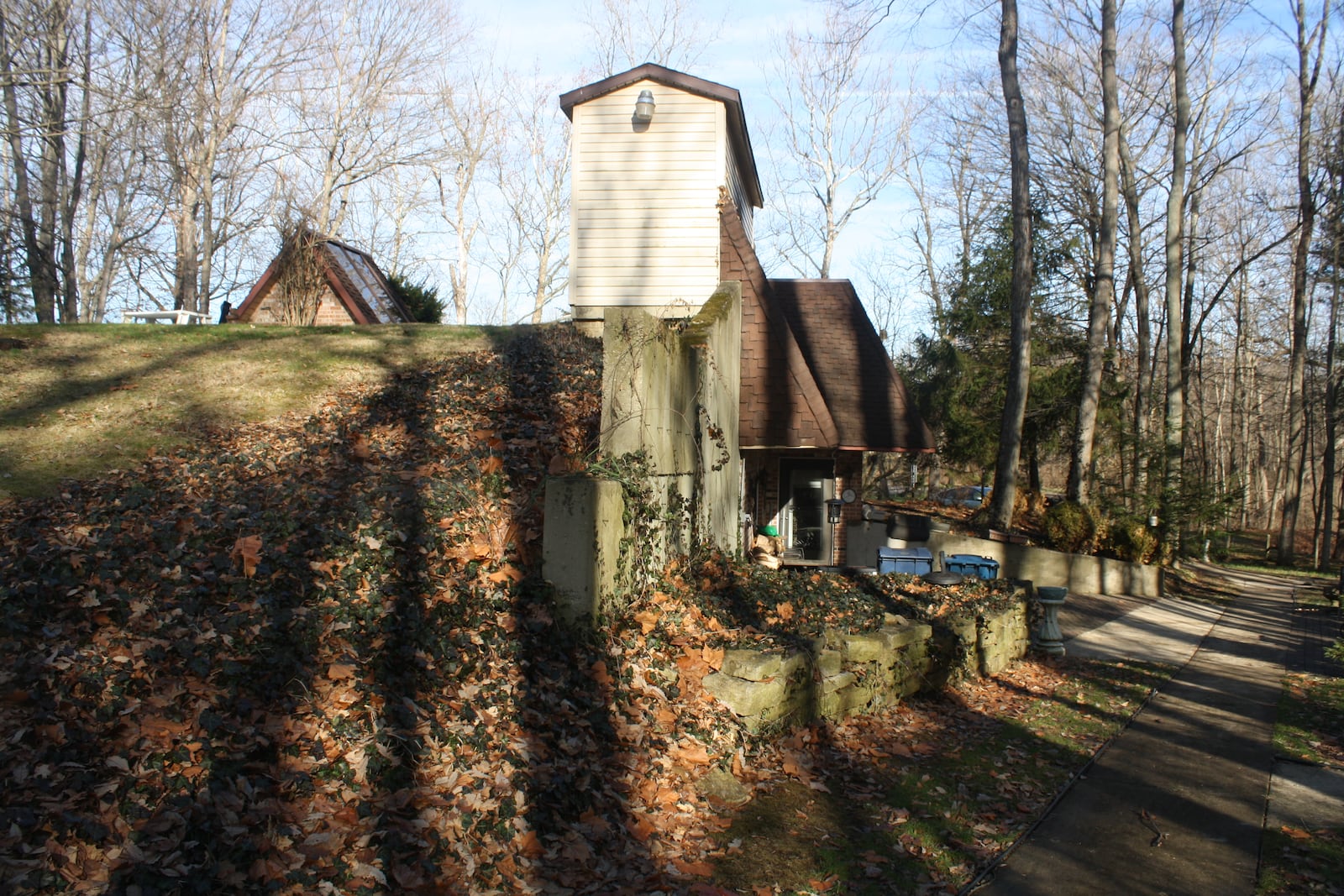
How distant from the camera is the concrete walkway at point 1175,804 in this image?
5023 millimetres

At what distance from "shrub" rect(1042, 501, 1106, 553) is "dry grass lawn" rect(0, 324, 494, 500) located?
12.7 meters

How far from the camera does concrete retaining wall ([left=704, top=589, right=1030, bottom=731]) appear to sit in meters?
6.14

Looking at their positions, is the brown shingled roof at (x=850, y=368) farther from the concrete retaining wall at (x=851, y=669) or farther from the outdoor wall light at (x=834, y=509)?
the concrete retaining wall at (x=851, y=669)

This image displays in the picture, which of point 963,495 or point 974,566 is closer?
point 974,566

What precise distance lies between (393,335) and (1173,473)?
54.8ft

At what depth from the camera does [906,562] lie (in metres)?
13.1

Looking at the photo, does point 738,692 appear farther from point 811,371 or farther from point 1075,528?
point 1075,528

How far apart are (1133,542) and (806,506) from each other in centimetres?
786

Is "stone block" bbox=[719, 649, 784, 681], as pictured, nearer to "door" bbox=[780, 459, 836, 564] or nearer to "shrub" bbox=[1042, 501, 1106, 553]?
"door" bbox=[780, 459, 836, 564]

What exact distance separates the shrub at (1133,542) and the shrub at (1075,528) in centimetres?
27

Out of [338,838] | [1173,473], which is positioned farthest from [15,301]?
[1173,473]

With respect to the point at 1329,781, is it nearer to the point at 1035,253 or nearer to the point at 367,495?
the point at 367,495

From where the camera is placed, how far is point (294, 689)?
459cm

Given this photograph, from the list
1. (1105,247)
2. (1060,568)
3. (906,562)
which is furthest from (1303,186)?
(906,562)
